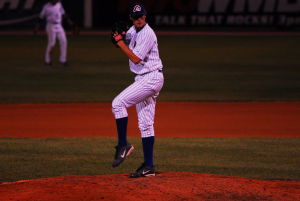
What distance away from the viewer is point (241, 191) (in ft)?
25.0

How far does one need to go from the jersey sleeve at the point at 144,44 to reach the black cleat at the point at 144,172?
49.7 inches

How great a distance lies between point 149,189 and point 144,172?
0.72m

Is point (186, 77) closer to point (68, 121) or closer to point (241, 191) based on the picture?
point (68, 121)

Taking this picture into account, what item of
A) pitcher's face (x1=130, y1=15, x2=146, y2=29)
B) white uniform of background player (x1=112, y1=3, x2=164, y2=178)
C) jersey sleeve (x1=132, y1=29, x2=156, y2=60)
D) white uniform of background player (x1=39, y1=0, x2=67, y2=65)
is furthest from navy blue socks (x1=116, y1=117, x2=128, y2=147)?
white uniform of background player (x1=39, y1=0, x2=67, y2=65)

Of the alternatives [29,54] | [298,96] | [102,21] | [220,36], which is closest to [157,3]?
[102,21]

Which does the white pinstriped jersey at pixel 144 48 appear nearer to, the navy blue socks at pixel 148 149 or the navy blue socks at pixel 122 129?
the navy blue socks at pixel 122 129

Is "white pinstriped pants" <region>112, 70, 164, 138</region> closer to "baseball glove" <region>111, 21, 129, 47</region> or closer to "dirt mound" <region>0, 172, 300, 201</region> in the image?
"baseball glove" <region>111, 21, 129, 47</region>

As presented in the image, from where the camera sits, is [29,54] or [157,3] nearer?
[29,54]

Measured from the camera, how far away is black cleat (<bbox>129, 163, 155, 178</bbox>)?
323 inches

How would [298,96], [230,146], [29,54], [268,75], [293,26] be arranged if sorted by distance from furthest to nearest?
[293,26] → [29,54] → [268,75] → [298,96] → [230,146]

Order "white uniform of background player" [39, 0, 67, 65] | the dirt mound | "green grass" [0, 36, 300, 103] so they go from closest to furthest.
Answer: the dirt mound → "green grass" [0, 36, 300, 103] → "white uniform of background player" [39, 0, 67, 65]

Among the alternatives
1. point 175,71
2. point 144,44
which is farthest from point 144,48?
point 175,71

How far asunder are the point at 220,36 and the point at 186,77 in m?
18.4

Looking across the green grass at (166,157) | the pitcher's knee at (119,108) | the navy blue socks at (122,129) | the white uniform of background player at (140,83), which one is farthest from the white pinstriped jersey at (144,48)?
the green grass at (166,157)
